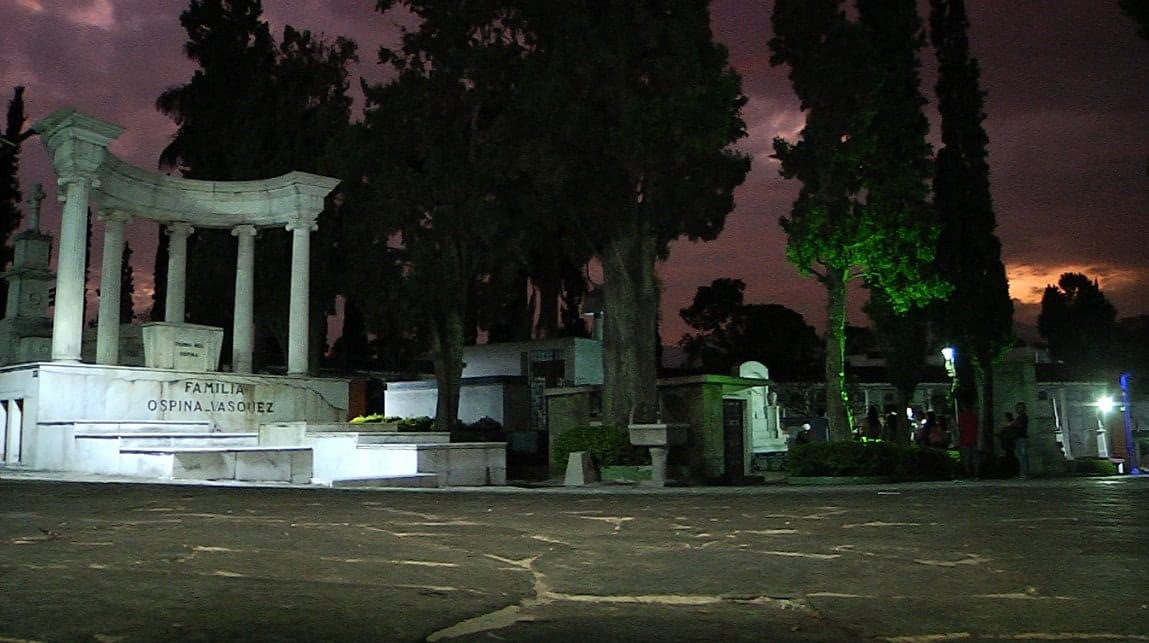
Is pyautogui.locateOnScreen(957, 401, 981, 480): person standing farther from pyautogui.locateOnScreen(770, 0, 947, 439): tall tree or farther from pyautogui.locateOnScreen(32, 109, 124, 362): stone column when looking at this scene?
pyautogui.locateOnScreen(32, 109, 124, 362): stone column

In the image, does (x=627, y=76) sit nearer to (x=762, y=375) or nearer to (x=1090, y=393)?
(x=762, y=375)

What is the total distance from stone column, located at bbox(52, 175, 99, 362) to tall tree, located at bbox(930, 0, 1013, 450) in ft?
78.3

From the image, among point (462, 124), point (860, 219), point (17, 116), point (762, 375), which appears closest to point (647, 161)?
point (860, 219)

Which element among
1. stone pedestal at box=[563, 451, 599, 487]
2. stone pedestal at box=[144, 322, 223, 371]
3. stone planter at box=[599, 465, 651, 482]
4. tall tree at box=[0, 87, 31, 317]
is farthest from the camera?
tall tree at box=[0, 87, 31, 317]

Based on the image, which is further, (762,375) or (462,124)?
(762,375)

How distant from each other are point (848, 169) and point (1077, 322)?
2477 inches

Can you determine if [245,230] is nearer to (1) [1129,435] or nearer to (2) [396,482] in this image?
(2) [396,482]

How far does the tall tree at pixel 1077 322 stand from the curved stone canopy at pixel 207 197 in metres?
61.7

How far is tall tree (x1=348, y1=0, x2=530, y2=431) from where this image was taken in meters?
23.5

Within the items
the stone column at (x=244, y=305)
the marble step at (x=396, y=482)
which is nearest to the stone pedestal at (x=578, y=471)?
the marble step at (x=396, y=482)

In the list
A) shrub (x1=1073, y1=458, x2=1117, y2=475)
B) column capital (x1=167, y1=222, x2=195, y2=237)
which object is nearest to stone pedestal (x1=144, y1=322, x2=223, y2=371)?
column capital (x1=167, y1=222, x2=195, y2=237)

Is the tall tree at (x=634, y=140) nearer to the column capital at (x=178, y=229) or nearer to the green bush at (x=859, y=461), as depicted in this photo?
the green bush at (x=859, y=461)

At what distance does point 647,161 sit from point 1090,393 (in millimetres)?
31844

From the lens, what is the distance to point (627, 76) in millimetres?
19656
